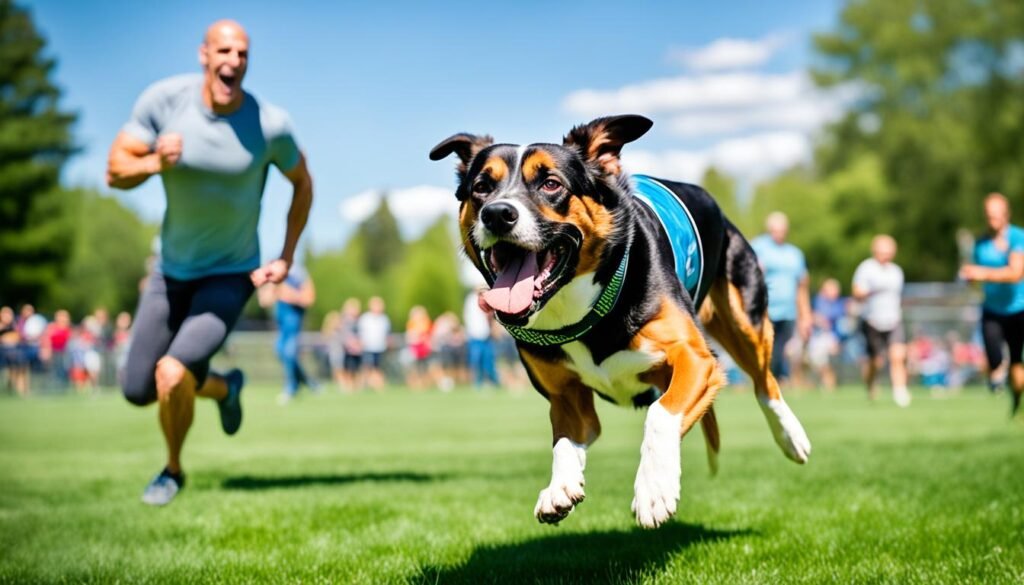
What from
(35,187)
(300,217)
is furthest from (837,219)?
(300,217)

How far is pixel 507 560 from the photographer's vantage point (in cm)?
470

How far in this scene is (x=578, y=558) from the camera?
185 inches

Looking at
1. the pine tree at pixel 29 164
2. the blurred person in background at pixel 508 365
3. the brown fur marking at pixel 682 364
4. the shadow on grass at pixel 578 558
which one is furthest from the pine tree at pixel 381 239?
the brown fur marking at pixel 682 364

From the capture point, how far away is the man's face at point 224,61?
602 cm

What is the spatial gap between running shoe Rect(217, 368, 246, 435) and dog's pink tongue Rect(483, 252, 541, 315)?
13.1 ft

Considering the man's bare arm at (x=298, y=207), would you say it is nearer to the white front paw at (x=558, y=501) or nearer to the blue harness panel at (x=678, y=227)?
the blue harness panel at (x=678, y=227)

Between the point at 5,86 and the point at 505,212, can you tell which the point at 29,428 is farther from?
the point at 5,86

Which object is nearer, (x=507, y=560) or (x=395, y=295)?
(x=507, y=560)

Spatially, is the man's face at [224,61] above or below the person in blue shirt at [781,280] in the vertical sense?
above

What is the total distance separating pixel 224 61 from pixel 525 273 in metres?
2.97

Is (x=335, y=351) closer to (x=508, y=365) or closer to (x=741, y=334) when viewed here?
(x=508, y=365)

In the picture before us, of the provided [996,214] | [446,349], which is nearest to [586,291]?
[996,214]

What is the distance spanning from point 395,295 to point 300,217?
92.4m

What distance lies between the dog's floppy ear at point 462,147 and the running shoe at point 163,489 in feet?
10.7
